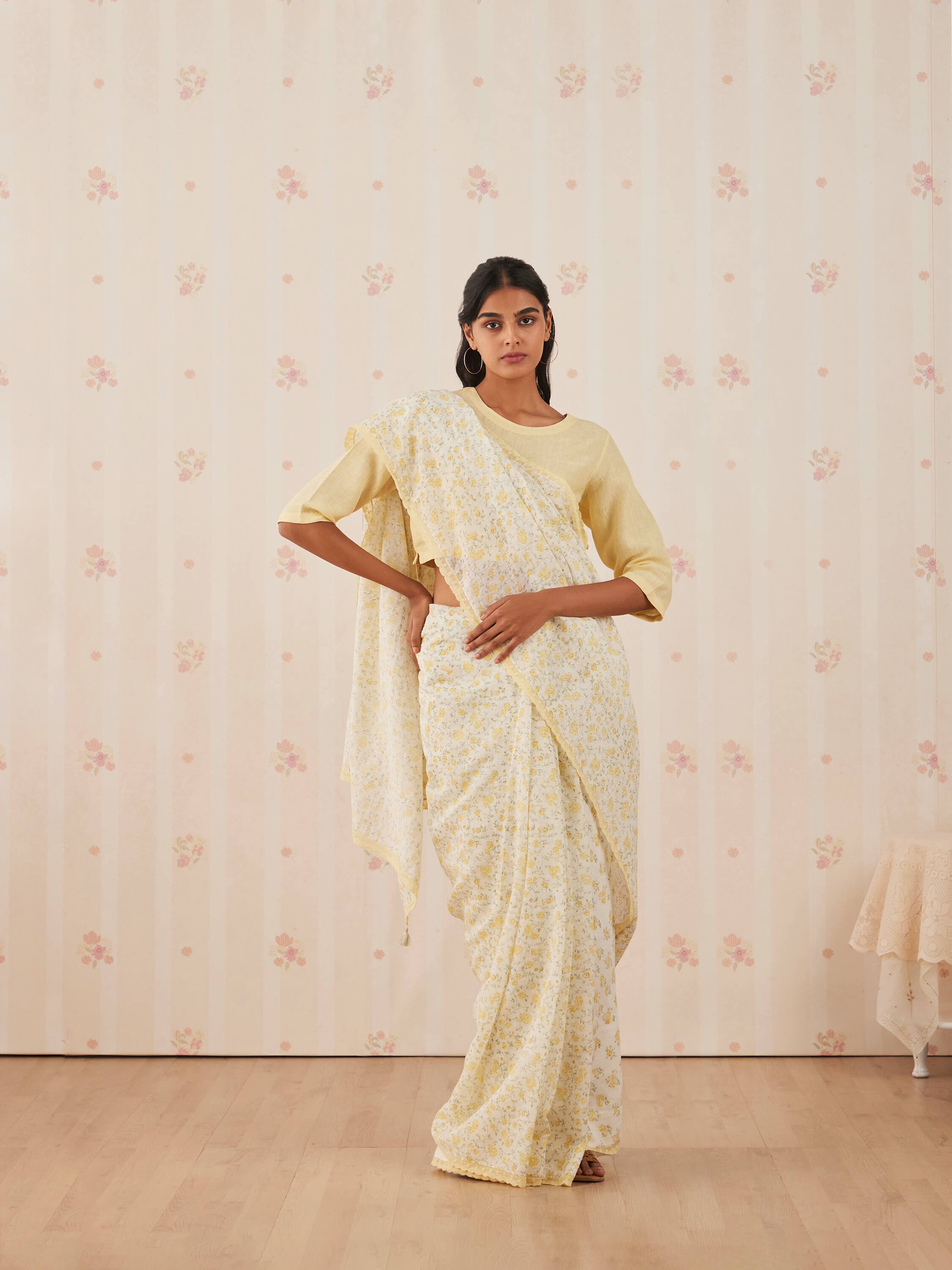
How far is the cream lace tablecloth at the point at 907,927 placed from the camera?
8.34ft

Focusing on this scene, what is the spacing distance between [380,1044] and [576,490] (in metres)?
1.45

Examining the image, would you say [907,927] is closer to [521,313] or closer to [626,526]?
[626,526]

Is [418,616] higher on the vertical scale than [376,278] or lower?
lower

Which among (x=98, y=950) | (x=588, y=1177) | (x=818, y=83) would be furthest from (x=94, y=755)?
(x=818, y=83)

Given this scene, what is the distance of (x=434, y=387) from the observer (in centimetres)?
284

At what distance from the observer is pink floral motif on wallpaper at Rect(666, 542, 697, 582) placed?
284 cm

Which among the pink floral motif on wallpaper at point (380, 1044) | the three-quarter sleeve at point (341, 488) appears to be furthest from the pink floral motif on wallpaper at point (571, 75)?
the pink floral motif on wallpaper at point (380, 1044)

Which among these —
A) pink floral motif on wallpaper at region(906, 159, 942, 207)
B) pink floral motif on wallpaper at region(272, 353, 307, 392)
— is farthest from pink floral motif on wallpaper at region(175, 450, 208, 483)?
pink floral motif on wallpaper at region(906, 159, 942, 207)

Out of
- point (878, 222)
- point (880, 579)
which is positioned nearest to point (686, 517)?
point (880, 579)

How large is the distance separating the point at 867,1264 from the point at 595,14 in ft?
8.66

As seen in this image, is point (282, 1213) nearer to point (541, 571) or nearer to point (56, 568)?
point (541, 571)

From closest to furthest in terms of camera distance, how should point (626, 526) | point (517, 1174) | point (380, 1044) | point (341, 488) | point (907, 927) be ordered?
point (517, 1174)
point (341, 488)
point (626, 526)
point (907, 927)
point (380, 1044)

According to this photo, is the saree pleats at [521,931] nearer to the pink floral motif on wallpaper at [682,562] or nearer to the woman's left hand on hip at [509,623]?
the woman's left hand on hip at [509,623]

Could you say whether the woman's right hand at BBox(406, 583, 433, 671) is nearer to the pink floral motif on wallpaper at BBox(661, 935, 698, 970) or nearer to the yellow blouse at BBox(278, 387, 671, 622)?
the yellow blouse at BBox(278, 387, 671, 622)
